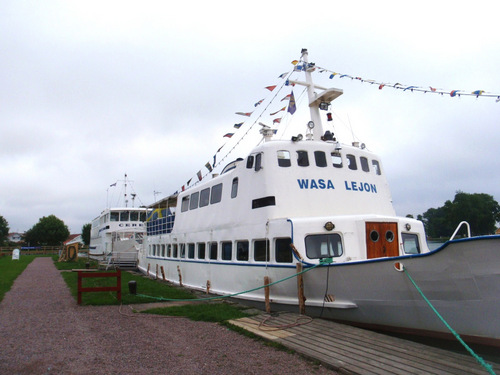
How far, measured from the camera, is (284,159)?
1091 cm

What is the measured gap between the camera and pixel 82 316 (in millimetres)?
9734

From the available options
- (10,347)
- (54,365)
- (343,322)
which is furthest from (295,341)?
(10,347)

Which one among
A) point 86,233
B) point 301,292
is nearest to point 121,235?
point 301,292

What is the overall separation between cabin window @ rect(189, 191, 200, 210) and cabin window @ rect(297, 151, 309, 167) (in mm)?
5718

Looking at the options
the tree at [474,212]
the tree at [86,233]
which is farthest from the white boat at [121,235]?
the tree at [86,233]

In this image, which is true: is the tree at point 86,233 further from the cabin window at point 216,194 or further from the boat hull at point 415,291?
the boat hull at point 415,291

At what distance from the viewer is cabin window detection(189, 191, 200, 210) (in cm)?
1535

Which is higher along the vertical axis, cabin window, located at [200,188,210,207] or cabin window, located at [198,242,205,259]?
cabin window, located at [200,188,210,207]

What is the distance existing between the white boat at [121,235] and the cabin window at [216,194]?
15.3 meters

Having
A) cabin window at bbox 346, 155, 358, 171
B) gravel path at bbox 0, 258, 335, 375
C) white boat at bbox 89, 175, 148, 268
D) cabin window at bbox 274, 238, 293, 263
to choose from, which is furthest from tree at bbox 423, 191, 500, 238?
gravel path at bbox 0, 258, 335, 375

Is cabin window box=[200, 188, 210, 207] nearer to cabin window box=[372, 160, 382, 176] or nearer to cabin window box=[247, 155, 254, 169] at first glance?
cabin window box=[247, 155, 254, 169]

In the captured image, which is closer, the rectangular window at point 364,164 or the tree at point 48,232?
the rectangular window at point 364,164

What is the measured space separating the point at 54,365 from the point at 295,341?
421 centimetres

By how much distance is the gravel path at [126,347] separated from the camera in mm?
5836
